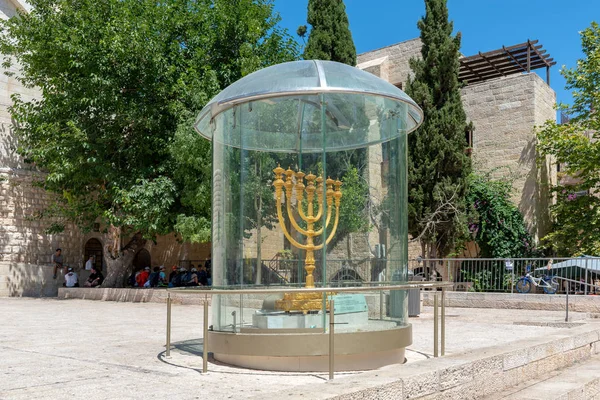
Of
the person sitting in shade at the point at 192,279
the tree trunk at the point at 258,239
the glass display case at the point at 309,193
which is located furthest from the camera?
the person sitting in shade at the point at 192,279

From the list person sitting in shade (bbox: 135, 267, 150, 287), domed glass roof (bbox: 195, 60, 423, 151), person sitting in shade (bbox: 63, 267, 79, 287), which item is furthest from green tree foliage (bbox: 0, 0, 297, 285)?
domed glass roof (bbox: 195, 60, 423, 151)

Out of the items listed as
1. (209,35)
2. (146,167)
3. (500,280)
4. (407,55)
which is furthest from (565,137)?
(146,167)

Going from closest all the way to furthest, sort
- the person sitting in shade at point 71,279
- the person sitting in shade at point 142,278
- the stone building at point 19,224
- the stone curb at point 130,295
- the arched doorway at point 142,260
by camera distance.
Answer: the stone curb at point 130,295 < the stone building at point 19,224 < the person sitting in shade at point 71,279 < the person sitting in shade at point 142,278 < the arched doorway at point 142,260

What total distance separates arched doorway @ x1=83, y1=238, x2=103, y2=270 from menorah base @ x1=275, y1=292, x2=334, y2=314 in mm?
22653

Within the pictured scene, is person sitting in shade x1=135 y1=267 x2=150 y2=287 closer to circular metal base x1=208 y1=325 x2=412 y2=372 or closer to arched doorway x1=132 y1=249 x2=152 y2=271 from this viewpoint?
arched doorway x1=132 y1=249 x2=152 y2=271

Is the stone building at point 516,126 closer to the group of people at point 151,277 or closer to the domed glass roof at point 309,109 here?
the group of people at point 151,277

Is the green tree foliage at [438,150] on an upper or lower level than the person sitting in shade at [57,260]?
upper

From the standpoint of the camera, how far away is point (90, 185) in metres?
20.9

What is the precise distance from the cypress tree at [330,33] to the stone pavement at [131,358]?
47.0ft

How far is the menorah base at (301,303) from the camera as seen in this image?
6090mm

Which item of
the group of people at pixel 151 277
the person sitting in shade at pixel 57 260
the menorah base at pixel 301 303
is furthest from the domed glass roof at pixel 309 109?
the person sitting in shade at pixel 57 260

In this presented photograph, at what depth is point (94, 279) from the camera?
25.5 metres

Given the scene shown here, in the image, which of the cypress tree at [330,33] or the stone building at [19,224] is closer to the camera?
the stone building at [19,224]

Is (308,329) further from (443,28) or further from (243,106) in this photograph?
(443,28)
